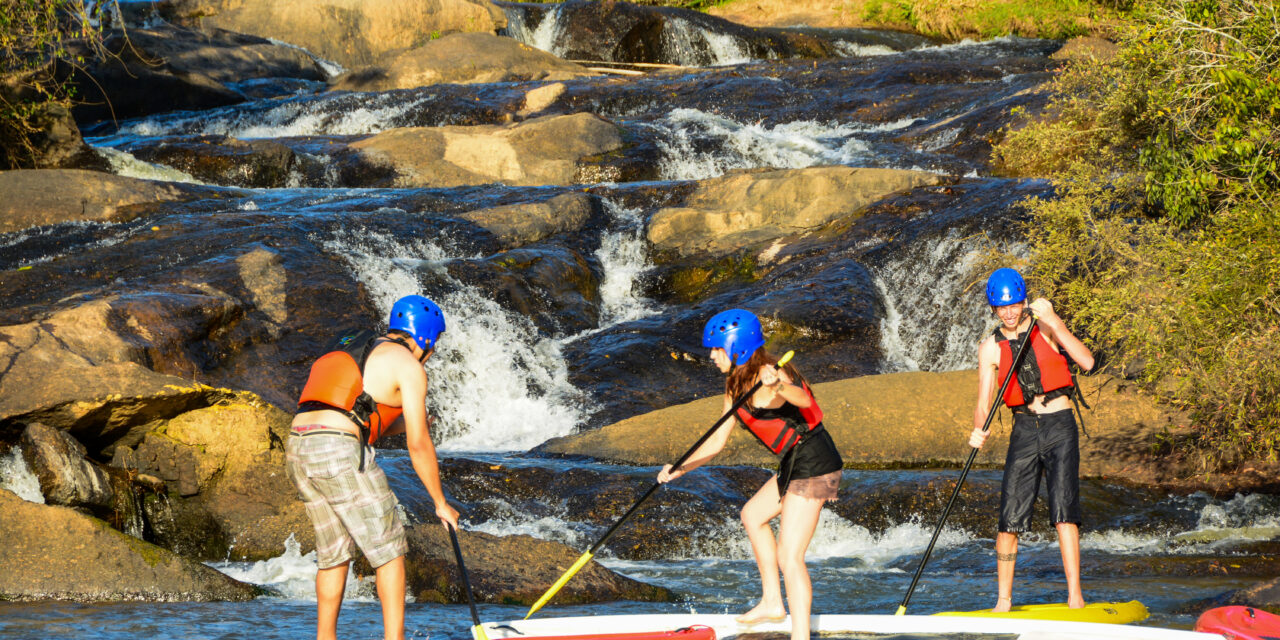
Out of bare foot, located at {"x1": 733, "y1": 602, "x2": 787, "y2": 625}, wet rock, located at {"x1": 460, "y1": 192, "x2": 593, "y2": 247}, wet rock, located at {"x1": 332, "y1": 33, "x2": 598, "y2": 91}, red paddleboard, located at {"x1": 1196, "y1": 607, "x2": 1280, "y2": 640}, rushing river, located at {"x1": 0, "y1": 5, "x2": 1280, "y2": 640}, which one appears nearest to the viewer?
red paddleboard, located at {"x1": 1196, "y1": 607, "x2": 1280, "y2": 640}

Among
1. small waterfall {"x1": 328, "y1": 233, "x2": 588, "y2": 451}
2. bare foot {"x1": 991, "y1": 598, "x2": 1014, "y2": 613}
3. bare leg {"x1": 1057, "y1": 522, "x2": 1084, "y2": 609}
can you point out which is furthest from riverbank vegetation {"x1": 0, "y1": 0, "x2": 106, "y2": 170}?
bare leg {"x1": 1057, "y1": 522, "x2": 1084, "y2": 609}

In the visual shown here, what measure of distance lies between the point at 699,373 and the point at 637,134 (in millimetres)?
8379

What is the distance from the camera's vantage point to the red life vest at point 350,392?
5.02 m

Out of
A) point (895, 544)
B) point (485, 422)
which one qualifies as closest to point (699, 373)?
point (485, 422)

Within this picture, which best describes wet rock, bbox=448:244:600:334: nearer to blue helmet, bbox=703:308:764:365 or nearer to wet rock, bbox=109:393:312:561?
wet rock, bbox=109:393:312:561

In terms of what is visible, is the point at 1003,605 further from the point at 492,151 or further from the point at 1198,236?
the point at 492,151

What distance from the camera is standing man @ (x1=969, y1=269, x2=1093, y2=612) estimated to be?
246 inches

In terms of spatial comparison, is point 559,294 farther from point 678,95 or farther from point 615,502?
point 678,95

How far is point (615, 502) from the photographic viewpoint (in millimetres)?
9477

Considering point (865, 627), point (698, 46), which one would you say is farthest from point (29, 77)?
point (865, 627)

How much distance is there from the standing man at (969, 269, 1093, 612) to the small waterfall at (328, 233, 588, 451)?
716cm

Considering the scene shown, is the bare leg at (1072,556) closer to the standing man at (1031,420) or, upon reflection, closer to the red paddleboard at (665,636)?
the standing man at (1031,420)

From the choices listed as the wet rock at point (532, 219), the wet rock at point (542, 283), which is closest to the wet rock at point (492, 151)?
the wet rock at point (532, 219)

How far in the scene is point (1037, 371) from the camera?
6258 millimetres
